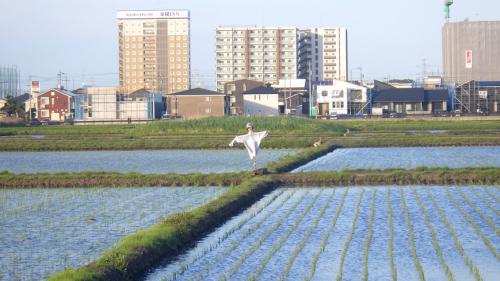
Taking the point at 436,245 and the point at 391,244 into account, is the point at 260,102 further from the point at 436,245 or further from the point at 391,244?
the point at 436,245

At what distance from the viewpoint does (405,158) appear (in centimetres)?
2548

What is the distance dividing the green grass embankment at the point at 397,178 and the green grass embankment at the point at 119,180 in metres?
1.28

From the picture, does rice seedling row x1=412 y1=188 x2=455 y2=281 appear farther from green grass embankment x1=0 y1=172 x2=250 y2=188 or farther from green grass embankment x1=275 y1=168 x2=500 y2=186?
green grass embankment x1=0 y1=172 x2=250 y2=188

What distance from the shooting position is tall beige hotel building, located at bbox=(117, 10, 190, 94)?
115 metres

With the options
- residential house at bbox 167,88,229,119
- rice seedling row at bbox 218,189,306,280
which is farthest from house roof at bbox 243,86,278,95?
rice seedling row at bbox 218,189,306,280

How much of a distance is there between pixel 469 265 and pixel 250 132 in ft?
33.3

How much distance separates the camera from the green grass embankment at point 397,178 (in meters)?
18.2

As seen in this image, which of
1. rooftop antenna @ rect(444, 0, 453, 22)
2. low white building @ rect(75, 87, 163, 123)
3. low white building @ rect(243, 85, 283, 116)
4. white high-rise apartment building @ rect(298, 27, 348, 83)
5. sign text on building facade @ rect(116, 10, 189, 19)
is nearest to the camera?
low white building @ rect(75, 87, 163, 123)

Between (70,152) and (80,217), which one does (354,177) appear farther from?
(70,152)

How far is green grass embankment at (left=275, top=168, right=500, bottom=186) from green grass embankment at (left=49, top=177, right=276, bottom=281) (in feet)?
13.4

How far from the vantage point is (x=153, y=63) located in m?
116

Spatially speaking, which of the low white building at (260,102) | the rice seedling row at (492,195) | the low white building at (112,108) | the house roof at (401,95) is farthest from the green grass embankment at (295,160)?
the house roof at (401,95)

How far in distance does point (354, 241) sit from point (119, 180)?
899 centimetres

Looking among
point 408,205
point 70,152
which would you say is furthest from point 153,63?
point 408,205
